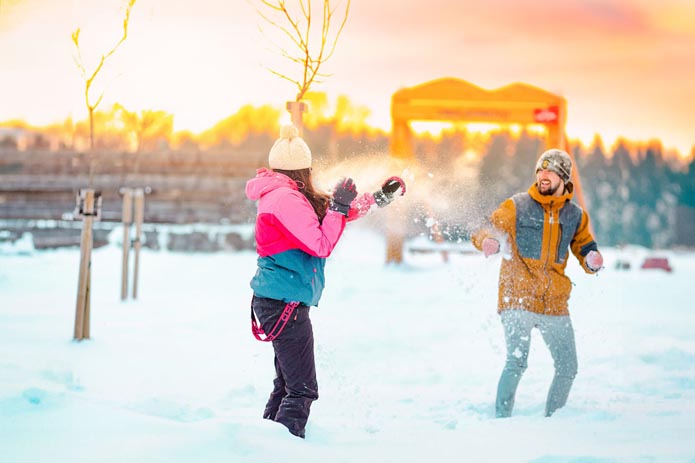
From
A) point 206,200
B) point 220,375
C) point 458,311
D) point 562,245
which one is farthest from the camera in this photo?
point 206,200

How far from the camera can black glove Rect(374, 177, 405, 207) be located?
3.59 metres

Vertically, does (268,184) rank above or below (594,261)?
above

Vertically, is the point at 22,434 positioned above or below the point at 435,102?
below

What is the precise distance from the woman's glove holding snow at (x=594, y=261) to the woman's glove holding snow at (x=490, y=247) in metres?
0.56

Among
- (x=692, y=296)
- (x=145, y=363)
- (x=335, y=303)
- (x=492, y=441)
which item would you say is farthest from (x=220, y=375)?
(x=692, y=296)

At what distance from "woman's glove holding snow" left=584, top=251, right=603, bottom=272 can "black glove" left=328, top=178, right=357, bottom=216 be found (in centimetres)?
160

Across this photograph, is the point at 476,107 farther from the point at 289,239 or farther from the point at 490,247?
the point at 289,239

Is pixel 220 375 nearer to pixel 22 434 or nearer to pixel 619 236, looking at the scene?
pixel 22 434

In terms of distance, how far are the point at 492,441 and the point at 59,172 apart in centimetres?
1659

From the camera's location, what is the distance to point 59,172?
17844 millimetres

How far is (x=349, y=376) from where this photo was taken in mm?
5645

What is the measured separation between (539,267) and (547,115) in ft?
30.0

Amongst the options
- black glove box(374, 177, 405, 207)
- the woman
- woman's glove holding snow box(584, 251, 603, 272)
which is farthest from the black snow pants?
woman's glove holding snow box(584, 251, 603, 272)

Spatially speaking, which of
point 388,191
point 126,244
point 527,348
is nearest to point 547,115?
point 126,244
